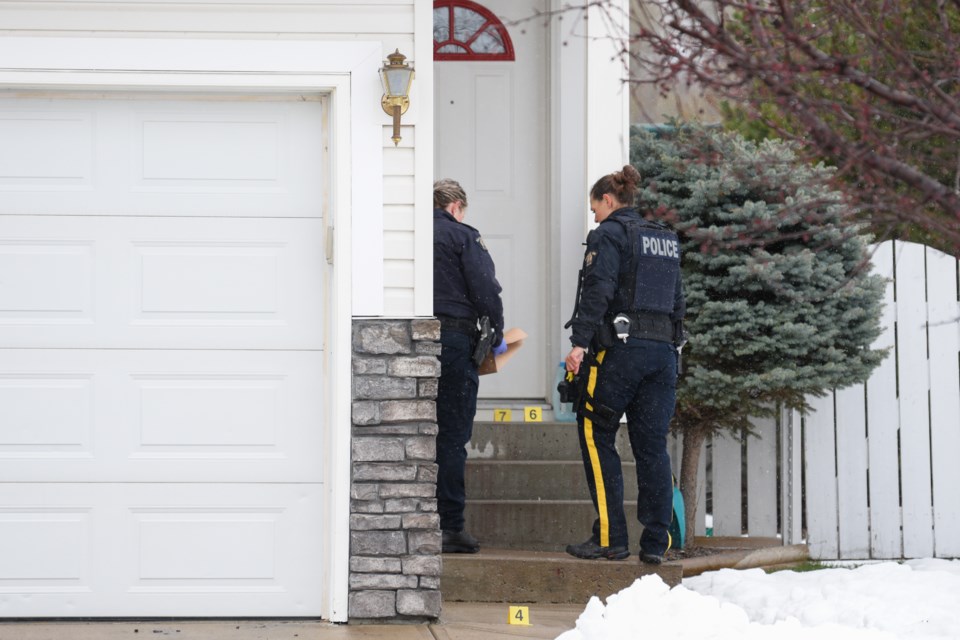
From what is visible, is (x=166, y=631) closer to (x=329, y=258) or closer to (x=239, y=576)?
(x=239, y=576)

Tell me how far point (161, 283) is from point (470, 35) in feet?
10.2

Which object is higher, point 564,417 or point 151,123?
point 151,123

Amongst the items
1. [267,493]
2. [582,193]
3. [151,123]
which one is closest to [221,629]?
[267,493]

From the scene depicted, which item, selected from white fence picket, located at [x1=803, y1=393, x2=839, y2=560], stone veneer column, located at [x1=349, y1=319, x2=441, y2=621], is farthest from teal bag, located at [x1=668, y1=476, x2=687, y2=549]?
stone veneer column, located at [x1=349, y1=319, x2=441, y2=621]

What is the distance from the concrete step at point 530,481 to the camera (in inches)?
294

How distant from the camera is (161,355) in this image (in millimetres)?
6266

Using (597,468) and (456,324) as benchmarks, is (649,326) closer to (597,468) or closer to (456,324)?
(597,468)

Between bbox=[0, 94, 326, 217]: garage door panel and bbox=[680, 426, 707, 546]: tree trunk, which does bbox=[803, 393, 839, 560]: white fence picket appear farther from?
bbox=[0, 94, 326, 217]: garage door panel

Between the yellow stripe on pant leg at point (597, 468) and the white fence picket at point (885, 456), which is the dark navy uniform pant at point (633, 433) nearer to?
the yellow stripe on pant leg at point (597, 468)

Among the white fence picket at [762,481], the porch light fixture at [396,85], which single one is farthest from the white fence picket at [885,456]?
the porch light fixture at [396,85]

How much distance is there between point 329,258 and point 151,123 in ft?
3.32

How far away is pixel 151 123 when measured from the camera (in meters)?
6.30

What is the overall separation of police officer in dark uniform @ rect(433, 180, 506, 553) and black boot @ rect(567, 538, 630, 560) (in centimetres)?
51

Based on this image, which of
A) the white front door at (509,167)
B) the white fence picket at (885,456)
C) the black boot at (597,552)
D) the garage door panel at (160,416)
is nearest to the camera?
the garage door panel at (160,416)
